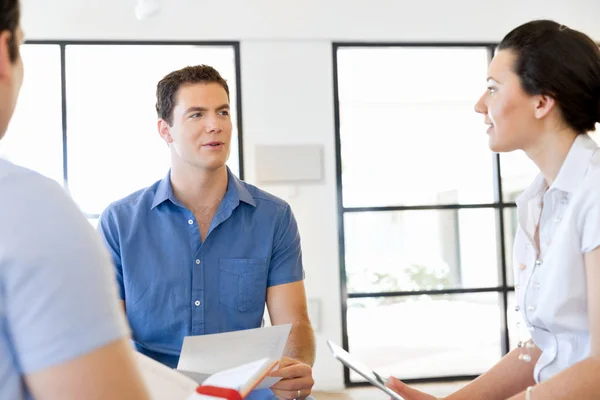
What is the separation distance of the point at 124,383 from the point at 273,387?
1.17 metres

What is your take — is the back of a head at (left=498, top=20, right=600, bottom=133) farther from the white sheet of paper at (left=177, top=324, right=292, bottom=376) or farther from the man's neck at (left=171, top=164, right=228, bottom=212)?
the man's neck at (left=171, top=164, right=228, bottom=212)

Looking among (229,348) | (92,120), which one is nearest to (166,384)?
(229,348)

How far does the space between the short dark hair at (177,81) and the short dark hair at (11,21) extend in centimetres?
188

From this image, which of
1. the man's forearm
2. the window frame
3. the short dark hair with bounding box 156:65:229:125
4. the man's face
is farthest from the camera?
the window frame

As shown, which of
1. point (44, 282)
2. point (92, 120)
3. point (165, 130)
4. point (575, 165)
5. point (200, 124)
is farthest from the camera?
point (92, 120)

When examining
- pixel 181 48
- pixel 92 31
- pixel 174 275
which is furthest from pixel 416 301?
pixel 174 275

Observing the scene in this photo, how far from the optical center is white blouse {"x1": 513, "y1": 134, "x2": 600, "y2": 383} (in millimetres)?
1435

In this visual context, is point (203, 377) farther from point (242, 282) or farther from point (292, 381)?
point (242, 282)

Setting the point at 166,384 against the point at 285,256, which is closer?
the point at 166,384

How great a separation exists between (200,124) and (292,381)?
112 centimetres

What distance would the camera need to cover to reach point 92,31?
5.09 m

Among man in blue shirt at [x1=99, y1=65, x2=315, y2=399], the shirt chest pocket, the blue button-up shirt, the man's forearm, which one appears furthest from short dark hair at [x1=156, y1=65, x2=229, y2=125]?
the man's forearm

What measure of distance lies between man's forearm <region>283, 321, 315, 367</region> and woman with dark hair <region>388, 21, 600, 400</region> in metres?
0.56

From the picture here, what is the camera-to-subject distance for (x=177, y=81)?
8.59ft
